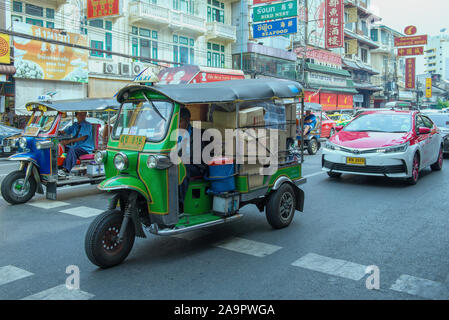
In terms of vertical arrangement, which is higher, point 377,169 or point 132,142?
point 132,142

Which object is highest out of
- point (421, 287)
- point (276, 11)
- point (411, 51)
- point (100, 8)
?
point (411, 51)

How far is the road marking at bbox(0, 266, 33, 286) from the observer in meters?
4.25

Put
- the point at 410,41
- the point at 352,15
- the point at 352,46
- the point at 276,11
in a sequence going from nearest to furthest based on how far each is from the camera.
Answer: the point at 276,11, the point at 410,41, the point at 352,15, the point at 352,46

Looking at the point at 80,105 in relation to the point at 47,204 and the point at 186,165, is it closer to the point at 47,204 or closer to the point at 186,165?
the point at 47,204

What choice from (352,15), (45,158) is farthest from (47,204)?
(352,15)

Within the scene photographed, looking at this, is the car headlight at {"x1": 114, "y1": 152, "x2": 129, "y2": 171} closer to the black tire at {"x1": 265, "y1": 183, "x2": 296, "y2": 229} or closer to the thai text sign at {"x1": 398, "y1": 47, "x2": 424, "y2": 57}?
the black tire at {"x1": 265, "y1": 183, "x2": 296, "y2": 229}

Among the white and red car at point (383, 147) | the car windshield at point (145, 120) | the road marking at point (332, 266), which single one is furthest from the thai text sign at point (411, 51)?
the car windshield at point (145, 120)

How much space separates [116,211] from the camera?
4570 mm

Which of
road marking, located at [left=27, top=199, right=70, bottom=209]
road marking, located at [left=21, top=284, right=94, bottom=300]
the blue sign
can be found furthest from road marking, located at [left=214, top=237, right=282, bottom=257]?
the blue sign

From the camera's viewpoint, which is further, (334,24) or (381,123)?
(334,24)

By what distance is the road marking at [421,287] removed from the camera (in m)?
3.77

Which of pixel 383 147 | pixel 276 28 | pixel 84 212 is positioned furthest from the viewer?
pixel 276 28

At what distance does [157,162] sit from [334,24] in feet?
112

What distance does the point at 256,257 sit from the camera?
190 inches
